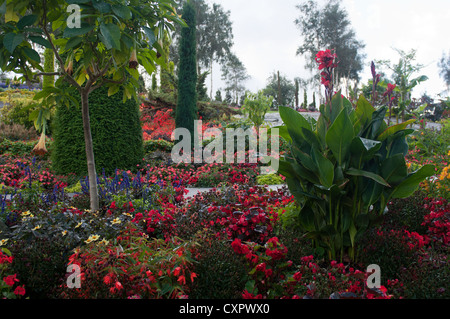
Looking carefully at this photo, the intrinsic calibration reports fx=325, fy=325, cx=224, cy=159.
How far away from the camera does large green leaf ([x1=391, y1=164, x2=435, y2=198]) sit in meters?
2.07

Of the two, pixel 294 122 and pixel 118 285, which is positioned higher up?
pixel 294 122

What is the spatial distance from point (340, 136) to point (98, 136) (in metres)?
5.09

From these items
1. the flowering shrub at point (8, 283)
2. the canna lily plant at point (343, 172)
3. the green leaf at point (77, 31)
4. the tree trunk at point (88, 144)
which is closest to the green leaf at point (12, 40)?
the green leaf at point (77, 31)

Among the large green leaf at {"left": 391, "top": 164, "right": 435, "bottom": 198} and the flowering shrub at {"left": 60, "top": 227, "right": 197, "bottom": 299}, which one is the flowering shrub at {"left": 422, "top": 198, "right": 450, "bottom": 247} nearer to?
the large green leaf at {"left": 391, "top": 164, "right": 435, "bottom": 198}

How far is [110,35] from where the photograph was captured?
5.77ft

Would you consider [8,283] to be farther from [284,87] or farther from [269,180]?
[284,87]

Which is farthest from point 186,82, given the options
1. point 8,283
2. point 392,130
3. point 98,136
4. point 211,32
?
point 211,32

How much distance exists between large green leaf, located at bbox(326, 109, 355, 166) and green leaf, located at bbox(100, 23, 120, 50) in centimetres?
134

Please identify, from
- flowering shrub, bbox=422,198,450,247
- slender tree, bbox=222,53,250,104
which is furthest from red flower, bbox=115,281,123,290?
slender tree, bbox=222,53,250,104

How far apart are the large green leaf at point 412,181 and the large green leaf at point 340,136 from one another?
1.47 feet

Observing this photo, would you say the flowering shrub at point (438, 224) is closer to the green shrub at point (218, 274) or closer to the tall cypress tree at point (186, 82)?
the green shrub at point (218, 274)

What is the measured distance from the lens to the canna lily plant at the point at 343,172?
2.08m

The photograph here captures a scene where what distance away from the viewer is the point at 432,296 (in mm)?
1600
